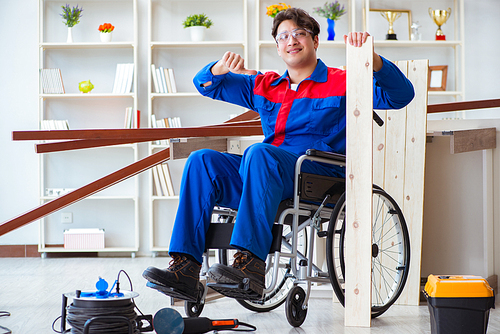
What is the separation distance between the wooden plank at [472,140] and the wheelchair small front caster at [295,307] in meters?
0.91

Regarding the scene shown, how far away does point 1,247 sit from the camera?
434cm

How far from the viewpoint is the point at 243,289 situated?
1.65 m

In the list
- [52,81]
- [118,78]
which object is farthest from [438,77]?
[52,81]

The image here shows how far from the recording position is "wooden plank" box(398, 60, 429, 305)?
2.40 m

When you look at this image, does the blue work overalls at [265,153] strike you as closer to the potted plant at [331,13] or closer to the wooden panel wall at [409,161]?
the wooden panel wall at [409,161]

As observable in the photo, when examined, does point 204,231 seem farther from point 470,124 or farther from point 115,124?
point 115,124

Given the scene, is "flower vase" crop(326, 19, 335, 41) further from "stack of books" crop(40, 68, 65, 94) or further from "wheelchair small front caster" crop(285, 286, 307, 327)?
"wheelchair small front caster" crop(285, 286, 307, 327)

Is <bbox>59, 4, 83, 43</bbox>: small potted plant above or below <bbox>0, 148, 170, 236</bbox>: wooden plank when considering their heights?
above

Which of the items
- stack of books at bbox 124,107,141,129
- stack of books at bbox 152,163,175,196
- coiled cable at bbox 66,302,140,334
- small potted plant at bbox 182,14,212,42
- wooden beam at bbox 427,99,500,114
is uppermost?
small potted plant at bbox 182,14,212,42

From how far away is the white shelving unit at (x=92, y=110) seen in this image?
4.52 metres

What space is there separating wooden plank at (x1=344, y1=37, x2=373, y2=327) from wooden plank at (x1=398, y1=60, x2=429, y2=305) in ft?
1.89

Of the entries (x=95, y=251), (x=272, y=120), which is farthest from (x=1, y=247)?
(x=272, y=120)

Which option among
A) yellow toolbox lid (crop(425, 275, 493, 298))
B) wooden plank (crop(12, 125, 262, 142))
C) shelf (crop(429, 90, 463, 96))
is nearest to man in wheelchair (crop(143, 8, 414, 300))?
wooden plank (crop(12, 125, 262, 142))

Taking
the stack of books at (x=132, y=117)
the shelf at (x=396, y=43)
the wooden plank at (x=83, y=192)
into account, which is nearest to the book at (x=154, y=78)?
the stack of books at (x=132, y=117)
